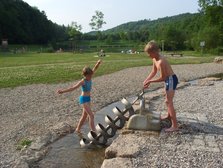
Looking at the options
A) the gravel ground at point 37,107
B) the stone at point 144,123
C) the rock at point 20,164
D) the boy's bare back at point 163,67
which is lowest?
the gravel ground at point 37,107

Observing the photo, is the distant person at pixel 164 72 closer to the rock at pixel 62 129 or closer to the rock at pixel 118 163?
the rock at pixel 118 163

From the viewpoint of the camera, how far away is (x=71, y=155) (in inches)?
330

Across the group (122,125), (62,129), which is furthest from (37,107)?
(122,125)

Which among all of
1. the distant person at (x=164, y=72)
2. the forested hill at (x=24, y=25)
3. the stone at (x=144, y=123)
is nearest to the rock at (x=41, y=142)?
the stone at (x=144, y=123)

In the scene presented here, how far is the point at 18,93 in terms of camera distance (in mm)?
17109

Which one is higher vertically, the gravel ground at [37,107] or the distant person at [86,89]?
the distant person at [86,89]

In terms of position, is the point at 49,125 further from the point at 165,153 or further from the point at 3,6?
the point at 3,6

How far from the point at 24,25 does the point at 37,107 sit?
104 m

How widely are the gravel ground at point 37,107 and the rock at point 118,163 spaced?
194 centimetres

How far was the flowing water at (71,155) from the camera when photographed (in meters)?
7.80

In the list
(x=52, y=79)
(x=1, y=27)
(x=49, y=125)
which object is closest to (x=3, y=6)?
(x=1, y=27)

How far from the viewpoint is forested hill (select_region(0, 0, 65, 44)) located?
342 feet

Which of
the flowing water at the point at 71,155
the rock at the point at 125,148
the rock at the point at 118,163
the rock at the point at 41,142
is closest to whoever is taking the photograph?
the rock at the point at 118,163

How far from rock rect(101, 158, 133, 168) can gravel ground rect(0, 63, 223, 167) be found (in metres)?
1.94
